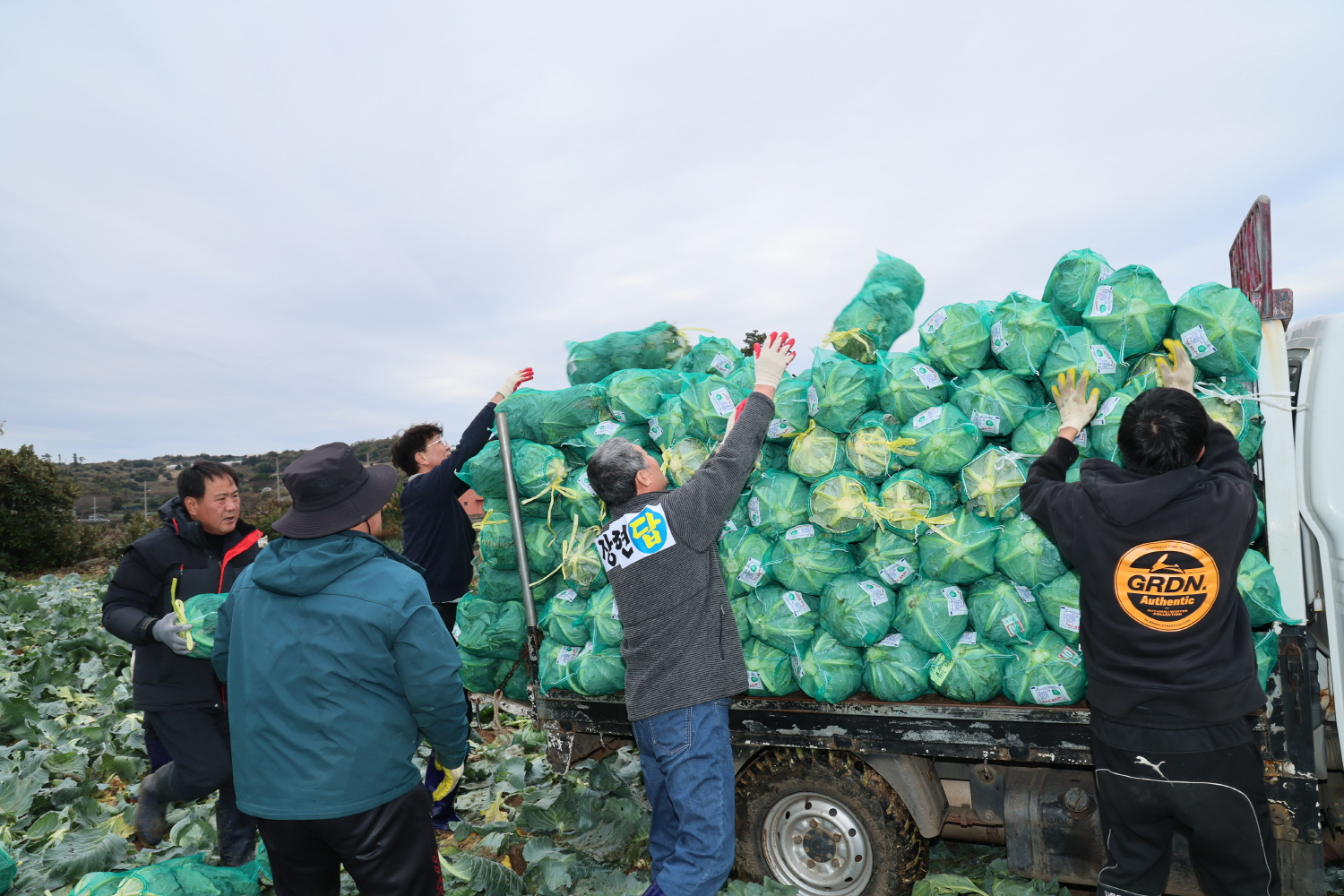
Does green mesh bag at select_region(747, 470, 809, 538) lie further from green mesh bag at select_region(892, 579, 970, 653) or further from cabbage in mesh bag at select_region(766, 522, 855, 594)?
green mesh bag at select_region(892, 579, 970, 653)

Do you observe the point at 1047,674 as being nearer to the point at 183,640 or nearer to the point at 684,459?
the point at 684,459

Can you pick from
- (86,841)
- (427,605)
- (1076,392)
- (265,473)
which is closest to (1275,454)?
(1076,392)

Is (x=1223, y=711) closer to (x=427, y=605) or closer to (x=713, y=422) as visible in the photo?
(x=713, y=422)

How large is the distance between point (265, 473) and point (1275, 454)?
86.8 meters

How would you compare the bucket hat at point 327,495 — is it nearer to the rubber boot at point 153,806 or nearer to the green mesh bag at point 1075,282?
the rubber boot at point 153,806

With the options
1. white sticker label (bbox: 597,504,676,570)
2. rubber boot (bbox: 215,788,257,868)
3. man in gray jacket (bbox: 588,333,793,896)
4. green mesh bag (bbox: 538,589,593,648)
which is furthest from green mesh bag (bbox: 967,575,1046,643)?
rubber boot (bbox: 215,788,257,868)

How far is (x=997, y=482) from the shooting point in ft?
9.17

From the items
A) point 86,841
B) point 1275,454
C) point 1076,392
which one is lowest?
point 86,841

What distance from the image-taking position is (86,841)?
381 cm

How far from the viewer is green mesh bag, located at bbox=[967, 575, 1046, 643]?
281 cm

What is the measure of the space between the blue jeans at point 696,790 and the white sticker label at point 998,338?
1.70 metres

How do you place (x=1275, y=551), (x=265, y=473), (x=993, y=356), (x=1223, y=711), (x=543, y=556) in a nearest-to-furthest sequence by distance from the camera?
(x=1223, y=711), (x=1275, y=551), (x=993, y=356), (x=543, y=556), (x=265, y=473)

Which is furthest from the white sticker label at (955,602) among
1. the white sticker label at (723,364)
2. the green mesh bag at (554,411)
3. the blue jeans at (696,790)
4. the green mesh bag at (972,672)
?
the green mesh bag at (554,411)

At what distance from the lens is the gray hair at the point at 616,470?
9.94ft
